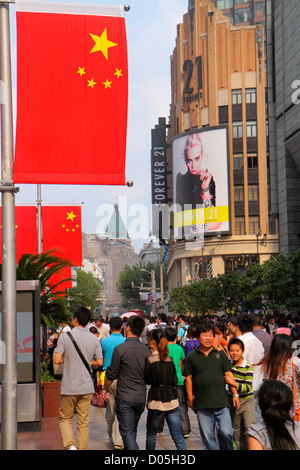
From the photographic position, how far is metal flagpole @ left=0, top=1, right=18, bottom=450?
23.1 ft

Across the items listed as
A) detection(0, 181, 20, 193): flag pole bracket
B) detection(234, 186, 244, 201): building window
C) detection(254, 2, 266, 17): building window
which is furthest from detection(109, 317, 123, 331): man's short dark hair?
detection(254, 2, 266, 17): building window

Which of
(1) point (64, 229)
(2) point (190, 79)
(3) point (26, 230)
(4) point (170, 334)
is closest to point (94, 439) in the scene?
(4) point (170, 334)

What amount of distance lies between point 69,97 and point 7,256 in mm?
2008

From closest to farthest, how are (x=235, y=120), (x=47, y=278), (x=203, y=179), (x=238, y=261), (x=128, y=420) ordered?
(x=128, y=420)
(x=47, y=278)
(x=203, y=179)
(x=238, y=261)
(x=235, y=120)

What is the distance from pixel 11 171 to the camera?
7773mm

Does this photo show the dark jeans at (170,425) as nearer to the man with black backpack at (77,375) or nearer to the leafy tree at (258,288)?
the man with black backpack at (77,375)

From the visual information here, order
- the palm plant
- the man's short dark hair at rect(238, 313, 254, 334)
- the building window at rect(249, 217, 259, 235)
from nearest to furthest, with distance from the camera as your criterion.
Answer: the man's short dark hair at rect(238, 313, 254, 334) < the palm plant < the building window at rect(249, 217, 259, 235)

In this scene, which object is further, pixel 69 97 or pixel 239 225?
pixel 239 225

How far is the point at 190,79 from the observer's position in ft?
270

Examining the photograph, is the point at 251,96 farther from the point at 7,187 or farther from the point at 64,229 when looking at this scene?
the point at 7,187

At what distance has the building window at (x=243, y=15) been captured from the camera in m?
102

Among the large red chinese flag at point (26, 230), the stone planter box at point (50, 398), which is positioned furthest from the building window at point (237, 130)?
the stone planter box at point (50, 398)

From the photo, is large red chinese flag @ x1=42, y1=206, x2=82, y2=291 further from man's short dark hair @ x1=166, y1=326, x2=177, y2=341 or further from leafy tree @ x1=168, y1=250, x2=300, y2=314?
leafy tree @ x1=168, y1=250, x2=300, y2=314

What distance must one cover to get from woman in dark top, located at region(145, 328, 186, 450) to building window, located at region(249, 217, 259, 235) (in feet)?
231
